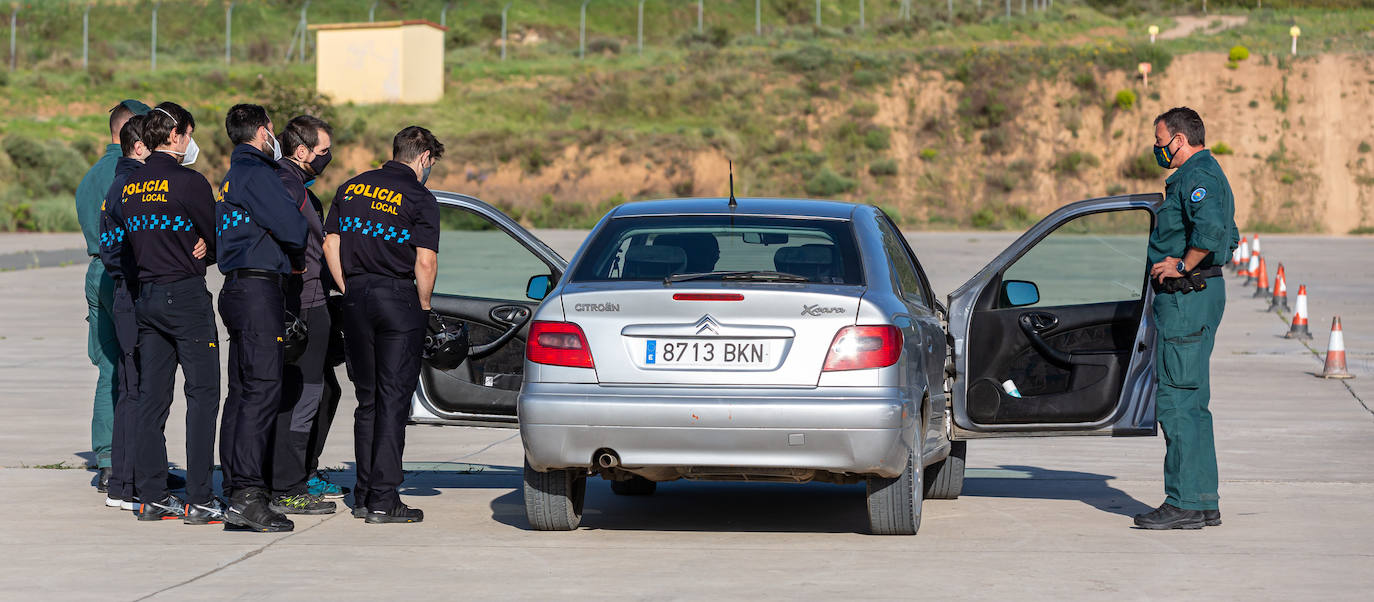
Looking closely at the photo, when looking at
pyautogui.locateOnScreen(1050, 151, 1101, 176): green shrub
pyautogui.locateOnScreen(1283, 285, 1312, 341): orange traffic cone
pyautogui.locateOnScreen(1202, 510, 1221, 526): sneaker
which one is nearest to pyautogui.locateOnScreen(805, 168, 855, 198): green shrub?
pyautogui.locateOnScreen(1050, 151, 1101, 176): green shrub

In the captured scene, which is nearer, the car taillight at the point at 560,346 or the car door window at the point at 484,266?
the car taillight at the point at 560,346

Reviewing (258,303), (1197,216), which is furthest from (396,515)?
(1197,216)

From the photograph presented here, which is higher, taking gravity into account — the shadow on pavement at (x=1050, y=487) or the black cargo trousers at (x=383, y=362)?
the black cargo trousers at (x=383, y=362)

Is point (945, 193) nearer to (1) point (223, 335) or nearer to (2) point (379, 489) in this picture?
(1) point (223, 335)

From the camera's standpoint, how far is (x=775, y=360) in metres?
6.91

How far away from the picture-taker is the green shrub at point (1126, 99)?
250 feet

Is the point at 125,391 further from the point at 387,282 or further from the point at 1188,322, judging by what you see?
Result: the point at 1188,322

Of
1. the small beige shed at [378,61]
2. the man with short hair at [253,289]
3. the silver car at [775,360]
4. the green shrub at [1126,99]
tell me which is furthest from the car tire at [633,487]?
the green shrub at [1126,99]

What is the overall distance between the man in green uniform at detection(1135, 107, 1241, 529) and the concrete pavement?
0.73 feet

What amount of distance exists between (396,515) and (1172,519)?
12.5ft

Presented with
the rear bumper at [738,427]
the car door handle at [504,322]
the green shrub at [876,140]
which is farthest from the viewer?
the green shrub at [876,140]

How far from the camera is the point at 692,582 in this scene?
6.53 meters

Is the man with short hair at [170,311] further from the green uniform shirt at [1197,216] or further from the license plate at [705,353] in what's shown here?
the green uniform shirt at [1197,216]

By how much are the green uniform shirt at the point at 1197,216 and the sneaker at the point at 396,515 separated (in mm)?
3901
